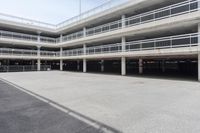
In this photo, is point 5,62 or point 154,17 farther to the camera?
point 5,62

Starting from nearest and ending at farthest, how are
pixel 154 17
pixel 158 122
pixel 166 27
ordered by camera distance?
1. pixel 158 122
2. pixel 166 27
3. pixel 154 17

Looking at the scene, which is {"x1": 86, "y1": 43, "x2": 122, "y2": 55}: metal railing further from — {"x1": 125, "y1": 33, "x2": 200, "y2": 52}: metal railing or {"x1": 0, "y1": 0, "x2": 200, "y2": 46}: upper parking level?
{"x1": 0, "y1": 0, "x2": 200, "y2": 46}: upper parking level

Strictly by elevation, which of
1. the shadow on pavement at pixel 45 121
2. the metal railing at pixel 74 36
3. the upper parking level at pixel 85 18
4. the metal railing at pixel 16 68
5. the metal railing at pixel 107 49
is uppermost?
the upper parking level at pixel 85 18

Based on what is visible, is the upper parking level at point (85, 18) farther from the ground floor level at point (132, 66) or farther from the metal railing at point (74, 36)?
the ground floor level at point (132, 66)

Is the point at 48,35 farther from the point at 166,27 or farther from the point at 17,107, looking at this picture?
the point at 17,107

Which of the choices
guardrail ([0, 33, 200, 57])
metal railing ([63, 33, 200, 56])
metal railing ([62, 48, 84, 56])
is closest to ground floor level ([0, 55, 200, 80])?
metal railing ([62, 48, 84, 56])

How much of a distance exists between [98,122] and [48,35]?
128 ft

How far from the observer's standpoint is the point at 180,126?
184 inches

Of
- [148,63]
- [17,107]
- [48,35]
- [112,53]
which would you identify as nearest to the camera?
[17,107]

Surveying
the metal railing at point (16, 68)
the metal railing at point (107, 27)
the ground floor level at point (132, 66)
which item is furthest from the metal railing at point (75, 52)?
the metal railing at point (16, 68)

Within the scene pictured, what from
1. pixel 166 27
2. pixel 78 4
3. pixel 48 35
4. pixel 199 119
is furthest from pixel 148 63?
pixel 199 119

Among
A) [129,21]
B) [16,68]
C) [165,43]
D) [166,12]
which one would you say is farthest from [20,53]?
[166,12]

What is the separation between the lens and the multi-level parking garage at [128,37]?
16625mm

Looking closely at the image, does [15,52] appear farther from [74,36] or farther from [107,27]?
[107,27]
